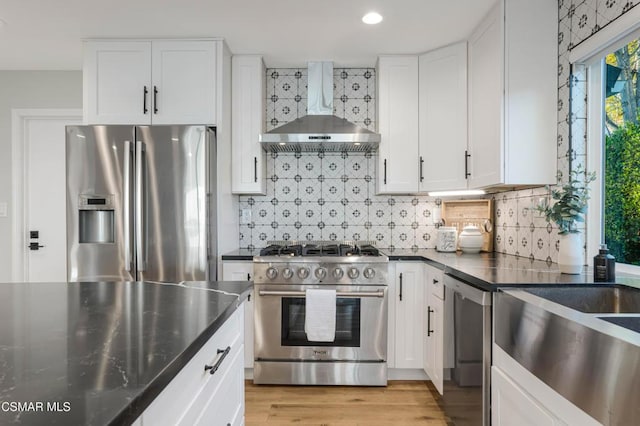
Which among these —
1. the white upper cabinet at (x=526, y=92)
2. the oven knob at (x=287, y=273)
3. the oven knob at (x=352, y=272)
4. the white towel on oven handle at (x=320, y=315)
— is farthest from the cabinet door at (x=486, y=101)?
the oven knob at (x=287, y=273)

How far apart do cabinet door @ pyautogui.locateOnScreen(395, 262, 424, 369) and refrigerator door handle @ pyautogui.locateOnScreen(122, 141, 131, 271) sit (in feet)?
6.22

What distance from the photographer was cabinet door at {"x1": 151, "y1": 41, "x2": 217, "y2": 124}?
106 inches

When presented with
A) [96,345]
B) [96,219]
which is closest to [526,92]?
[96,345]

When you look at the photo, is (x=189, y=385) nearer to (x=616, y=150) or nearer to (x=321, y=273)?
(x=321, y=273)

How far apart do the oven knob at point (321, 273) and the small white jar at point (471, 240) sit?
3.63 ft

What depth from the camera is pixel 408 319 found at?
271 centimetres

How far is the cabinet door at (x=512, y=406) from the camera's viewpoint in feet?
3.92

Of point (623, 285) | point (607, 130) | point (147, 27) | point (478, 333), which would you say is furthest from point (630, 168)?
point (147, 27)

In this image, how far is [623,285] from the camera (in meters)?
1.51

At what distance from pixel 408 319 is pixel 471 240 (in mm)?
774

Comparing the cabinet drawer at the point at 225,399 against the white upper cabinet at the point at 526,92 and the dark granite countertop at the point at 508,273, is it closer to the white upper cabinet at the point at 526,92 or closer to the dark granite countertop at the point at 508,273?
the dark granite countertop at the point at 508,273

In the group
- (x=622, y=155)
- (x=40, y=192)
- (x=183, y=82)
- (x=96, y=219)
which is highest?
(x=183, y=82)

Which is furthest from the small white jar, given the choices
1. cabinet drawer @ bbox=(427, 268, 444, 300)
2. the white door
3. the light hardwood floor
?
the white door

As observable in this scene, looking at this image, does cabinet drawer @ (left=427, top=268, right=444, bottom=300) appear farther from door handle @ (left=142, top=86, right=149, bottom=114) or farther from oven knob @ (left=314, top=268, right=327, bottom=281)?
door handle @ (left=142, top=86, right=149, bottom=114)
